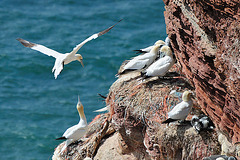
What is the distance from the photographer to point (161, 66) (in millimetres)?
9781

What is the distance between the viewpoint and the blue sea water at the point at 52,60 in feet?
61.7

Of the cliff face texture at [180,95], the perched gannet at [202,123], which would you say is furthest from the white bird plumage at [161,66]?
the perched gannet at [202,123]

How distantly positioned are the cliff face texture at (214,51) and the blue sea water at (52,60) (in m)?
10.6

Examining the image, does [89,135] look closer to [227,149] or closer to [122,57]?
[227,149]

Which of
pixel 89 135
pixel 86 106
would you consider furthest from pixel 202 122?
pixel 86 106

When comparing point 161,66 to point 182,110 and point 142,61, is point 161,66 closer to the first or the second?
point 142,61

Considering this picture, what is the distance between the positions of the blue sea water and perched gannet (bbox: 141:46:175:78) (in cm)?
870

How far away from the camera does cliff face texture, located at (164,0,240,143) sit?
21.0 feet

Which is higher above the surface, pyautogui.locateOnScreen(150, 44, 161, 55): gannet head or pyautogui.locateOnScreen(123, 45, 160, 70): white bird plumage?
pyautogui.locateOnScreen(150, 44, 161, 55): gannet head

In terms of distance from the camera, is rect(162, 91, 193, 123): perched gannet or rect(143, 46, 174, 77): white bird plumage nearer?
rect(162, 91, 193, 123): perched gannet

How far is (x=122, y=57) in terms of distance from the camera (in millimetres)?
21422

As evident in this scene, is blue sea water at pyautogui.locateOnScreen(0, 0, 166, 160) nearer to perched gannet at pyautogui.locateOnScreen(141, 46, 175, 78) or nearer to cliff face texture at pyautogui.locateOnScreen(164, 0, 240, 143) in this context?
perched gannet at pyautogui.locateOnScreen(141, 46, 175, 78)

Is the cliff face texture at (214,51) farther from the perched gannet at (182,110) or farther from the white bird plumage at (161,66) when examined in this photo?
the white bird plumage at (161,66)

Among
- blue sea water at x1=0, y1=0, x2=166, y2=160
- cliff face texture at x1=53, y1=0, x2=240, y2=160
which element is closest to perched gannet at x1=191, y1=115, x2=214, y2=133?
cliff face texture at x1=53, y1=0, x2=240, y2=160
